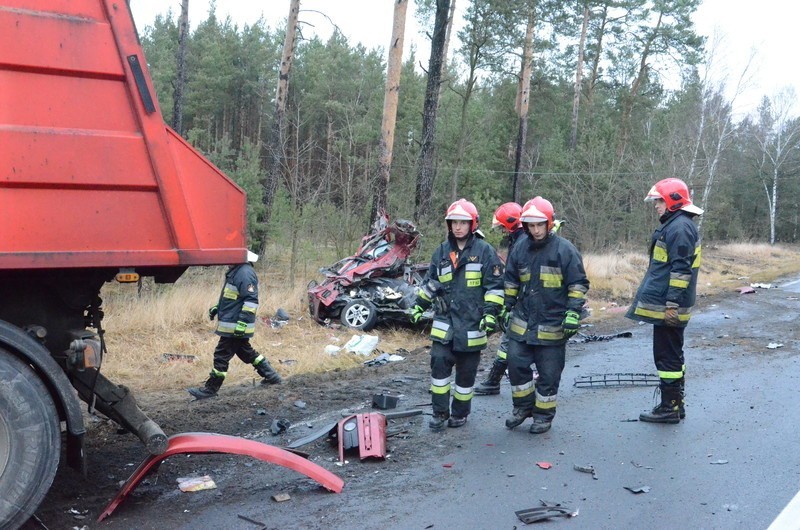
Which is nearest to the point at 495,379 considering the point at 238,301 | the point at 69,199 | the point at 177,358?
the point at 238,301

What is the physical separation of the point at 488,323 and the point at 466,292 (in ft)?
1.15

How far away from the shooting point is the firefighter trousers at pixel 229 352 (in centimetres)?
674

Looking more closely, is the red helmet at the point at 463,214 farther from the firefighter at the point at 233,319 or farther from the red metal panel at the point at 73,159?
the red metal panel at the point at 73,159

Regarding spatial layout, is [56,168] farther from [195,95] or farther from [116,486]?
[195,95]

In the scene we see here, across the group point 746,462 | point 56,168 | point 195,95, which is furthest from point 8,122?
point 195,95

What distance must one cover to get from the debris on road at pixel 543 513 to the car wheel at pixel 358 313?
6.89 metres

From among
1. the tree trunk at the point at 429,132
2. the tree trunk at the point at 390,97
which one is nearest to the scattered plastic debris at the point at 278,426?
the tree trunk at the point at 390,97

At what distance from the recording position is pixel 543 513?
153 inches

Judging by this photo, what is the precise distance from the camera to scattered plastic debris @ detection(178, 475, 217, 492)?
418cm

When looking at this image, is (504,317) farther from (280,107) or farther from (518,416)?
(280,107)

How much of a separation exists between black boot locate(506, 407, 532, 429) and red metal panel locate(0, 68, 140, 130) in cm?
371

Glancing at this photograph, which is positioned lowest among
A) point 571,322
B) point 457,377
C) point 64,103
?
point 457,377

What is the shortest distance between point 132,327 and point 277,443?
17.1 ft

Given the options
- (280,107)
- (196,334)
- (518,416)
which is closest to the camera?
(518,416)
